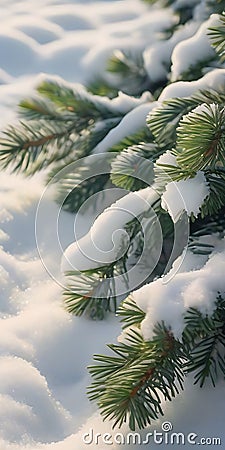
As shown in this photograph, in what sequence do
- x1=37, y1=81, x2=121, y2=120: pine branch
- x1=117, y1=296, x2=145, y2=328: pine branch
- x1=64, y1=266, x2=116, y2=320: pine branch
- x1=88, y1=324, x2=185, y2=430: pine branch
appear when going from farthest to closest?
x1=37, y1=81, x2=121, y2=120: pine branch → x1=64, y1=266, x2=116, y2=320: pine branch → x1=117, y1=296, x2=145, y2=328: pine branch → x1=88, y1=324, x2=185, y2=430: pine branch

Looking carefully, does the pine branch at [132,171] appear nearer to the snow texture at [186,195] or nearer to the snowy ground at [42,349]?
the snow texture at [186,195]

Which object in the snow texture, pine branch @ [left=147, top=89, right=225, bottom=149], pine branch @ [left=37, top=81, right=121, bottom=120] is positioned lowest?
the snow texture

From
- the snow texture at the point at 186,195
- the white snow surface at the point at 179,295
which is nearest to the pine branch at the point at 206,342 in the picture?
the white snow surface at the point at 179,295

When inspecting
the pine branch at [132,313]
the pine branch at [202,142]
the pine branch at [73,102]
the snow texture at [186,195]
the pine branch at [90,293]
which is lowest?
the pine branch at [132,313]

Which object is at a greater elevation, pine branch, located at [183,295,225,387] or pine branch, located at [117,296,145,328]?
pine branch, located at [117,296,145,328]

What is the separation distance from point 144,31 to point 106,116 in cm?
107

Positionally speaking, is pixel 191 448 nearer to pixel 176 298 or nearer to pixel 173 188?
pixel 176 298

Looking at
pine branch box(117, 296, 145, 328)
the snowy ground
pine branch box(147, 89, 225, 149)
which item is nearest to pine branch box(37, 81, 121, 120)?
the snowy ground

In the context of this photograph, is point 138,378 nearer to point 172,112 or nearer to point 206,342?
point 206,342

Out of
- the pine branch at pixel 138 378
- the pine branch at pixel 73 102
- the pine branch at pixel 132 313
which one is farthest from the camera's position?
the pine branch at pixel 73 102

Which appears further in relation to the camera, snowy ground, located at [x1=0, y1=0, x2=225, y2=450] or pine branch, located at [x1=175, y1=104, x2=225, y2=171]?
snowy ground, located at [x1=0, y1=0, x2=225, y2=450]

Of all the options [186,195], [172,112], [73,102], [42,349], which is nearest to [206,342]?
[186,195]

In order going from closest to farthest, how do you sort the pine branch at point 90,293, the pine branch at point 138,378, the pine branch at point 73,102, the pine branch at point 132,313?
the pine branch at point 138,378 → the pine branch at point 132,313 → the pine branch at point 90,293 → the pine branch at point 73,102

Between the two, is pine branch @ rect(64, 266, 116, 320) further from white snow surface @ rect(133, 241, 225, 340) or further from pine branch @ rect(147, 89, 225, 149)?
pine branch @ rect(147, 89, 225, 149)
